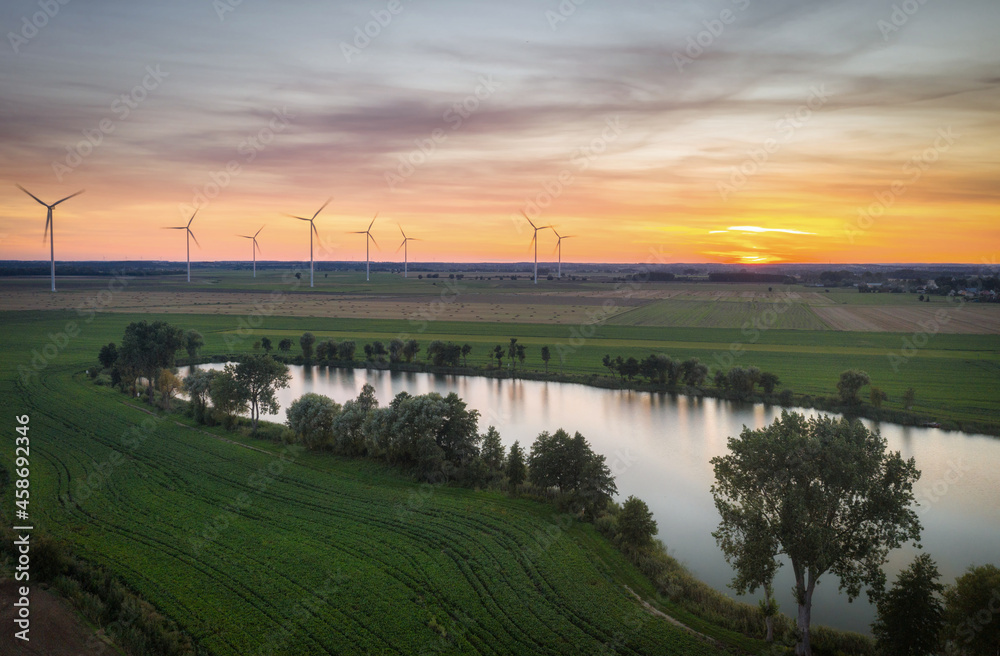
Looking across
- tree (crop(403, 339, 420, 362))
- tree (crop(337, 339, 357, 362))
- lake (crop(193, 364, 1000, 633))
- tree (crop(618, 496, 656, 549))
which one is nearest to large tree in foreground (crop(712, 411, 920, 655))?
lake (crop(193, 364, 1000, 633))

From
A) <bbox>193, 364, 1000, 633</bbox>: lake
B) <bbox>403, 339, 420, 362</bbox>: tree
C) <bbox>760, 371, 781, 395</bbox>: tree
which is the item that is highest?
<bbox>403, 339, 420, 362</bbox>: tree

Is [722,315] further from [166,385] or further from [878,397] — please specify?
[166,385]

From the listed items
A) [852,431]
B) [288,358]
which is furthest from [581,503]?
[288,358]

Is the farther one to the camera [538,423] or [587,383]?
[587,383]

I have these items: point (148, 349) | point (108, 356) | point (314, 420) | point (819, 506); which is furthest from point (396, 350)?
point (819, 506)

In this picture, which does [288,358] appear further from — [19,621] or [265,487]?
[19,621]

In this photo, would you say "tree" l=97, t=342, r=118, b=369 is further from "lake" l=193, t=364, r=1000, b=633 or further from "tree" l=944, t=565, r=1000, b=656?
"tree" l=944, t=565, r=1000, b=656
